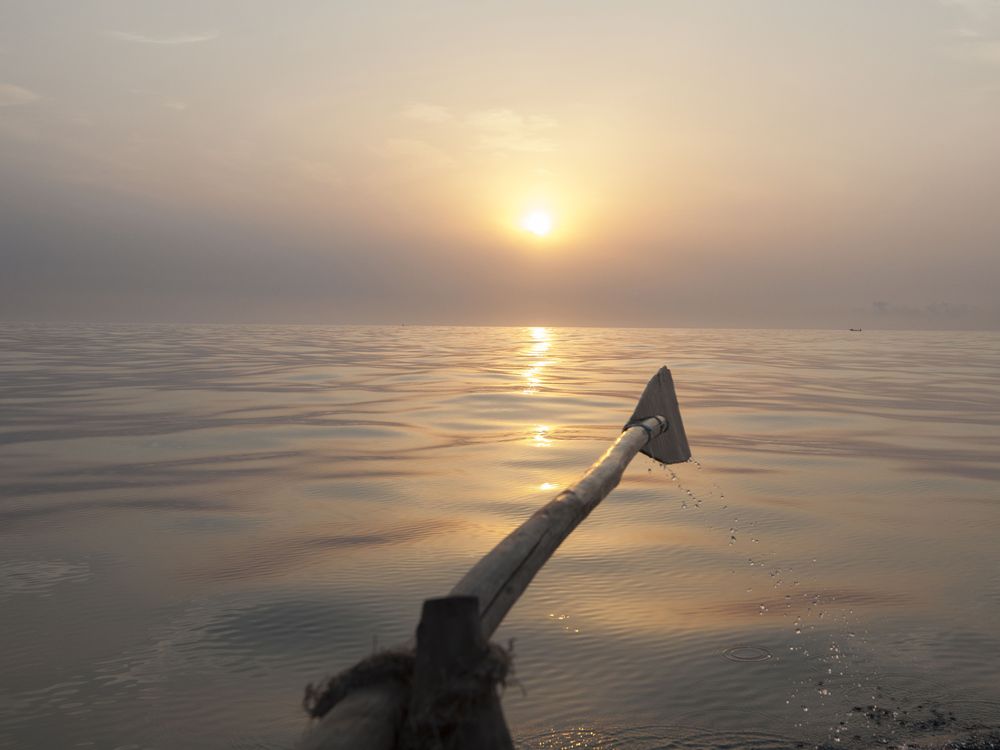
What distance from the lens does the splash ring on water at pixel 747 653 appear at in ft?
14.6

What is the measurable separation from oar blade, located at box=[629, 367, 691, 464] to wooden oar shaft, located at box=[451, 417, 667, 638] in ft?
10.1

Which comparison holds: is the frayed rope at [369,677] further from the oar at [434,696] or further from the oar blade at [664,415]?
the oar blade at [664,415]

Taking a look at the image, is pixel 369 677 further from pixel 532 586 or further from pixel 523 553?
pixel 532 586

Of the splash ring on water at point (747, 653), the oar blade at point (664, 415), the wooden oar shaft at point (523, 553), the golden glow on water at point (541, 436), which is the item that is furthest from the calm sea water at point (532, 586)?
the oar blade at point (664, 415)

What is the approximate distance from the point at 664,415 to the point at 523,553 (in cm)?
503

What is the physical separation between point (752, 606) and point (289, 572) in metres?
3.21

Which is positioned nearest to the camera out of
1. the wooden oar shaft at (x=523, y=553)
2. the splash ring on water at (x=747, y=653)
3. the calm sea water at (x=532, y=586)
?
the wooden oar shaft at (x=523, y=553)

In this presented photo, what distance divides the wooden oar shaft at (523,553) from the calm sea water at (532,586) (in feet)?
1.17

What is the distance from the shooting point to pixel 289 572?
607cm

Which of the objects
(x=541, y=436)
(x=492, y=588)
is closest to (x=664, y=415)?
(x=492, y=588)

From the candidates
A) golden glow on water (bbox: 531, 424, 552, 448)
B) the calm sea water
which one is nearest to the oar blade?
the calm sea water

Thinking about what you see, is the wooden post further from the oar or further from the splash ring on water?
the splash ring on water

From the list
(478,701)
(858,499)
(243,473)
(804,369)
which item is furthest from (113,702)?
(804,369)

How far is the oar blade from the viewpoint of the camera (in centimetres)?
734
